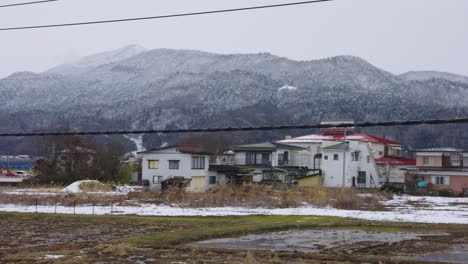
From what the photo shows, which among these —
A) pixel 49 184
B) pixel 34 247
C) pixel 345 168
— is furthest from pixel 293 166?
pixel 34 247

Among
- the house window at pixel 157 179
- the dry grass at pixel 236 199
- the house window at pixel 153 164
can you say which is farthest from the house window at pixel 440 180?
the house window at pixel 153 164

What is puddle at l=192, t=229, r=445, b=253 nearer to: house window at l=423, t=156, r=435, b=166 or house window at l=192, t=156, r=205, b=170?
house window at l=192, t=156, r=205, b=170

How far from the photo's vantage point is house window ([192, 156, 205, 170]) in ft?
160

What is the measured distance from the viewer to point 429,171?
169ft

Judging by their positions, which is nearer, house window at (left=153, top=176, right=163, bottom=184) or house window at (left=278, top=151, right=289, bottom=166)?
house window at (left=153, top=176, right=163, bottom=184)

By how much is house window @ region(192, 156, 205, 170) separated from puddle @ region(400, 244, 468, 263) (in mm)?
34163

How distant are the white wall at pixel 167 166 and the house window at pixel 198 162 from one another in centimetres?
25

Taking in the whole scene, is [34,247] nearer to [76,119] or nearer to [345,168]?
[345,168]

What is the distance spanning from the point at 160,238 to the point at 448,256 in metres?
7.74

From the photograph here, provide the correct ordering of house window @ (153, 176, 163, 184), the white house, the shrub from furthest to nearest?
house window @ (153, 176, 163, 184), the white house, the shrub

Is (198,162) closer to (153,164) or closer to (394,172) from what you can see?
(153,164)

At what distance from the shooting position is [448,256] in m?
14.2

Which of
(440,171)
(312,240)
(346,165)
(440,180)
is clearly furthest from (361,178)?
(312,240)

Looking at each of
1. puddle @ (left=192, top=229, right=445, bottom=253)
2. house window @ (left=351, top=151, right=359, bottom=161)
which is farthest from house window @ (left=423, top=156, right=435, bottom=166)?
puddle @ (left=192, top=229, right=445, bottom=253)
